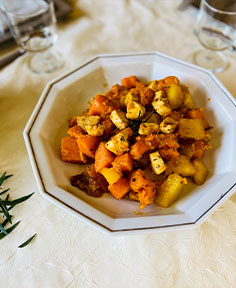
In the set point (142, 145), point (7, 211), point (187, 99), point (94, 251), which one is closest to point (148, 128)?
point (142, 145)

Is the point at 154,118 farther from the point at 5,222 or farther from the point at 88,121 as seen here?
the point at 5,222

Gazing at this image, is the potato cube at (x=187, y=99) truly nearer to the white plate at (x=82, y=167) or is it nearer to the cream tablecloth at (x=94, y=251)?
the white plate at (x=82, y=167)

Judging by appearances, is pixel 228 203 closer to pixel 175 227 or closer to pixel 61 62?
pixel 175 227

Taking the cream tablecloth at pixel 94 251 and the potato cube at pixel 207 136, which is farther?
the potato cube at pixel 207 136

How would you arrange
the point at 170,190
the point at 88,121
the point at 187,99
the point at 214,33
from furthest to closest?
the point at 214,33 < the point at 187,99 < the point at 88,121 < the point at 170,190

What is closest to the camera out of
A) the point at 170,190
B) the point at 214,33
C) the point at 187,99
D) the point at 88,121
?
the point at 170,190

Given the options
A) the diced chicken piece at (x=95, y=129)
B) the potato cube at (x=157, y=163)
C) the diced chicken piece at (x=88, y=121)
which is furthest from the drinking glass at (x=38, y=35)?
the potato cube at (x=157, y=163)
